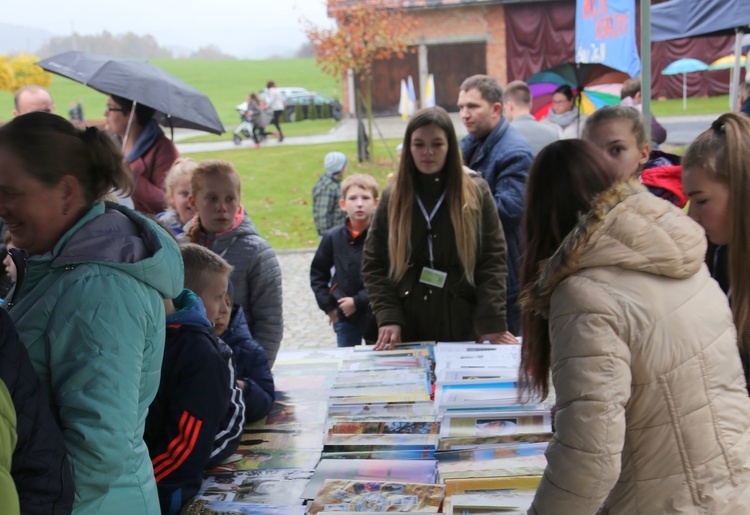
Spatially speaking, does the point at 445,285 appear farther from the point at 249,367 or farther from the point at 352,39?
the point at 352,39

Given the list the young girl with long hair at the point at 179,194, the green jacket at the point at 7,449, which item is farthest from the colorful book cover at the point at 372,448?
the young girl with long hair at the point at 179,194

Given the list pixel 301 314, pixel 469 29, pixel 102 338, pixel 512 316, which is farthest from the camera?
pixel 469 29

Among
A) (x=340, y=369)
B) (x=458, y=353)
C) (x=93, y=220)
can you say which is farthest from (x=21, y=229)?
(x=458, y=353)

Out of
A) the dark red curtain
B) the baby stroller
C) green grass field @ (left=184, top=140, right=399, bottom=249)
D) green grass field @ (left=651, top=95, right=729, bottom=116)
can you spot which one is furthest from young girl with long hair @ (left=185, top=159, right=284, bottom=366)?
the dark red curtain

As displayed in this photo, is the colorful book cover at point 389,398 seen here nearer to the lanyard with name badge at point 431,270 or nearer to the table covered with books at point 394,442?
the table covered with books at point 394,442

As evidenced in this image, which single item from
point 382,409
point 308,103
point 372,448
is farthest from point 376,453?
point 308,103

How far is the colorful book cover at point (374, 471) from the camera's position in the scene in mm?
2008

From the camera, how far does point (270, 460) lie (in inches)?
86.1

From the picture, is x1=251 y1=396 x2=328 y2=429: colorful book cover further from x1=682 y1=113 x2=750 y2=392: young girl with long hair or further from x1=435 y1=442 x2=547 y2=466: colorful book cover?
x1=682 y1=113 x2=750 y2=392: young girl with long hair

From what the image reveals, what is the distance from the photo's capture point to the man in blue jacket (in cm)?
384

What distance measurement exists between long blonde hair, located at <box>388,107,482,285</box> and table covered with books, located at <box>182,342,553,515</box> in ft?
1.32

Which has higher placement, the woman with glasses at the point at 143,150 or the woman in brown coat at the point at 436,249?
the woman with glasses at the point at 143,150

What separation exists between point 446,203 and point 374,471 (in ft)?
4.40

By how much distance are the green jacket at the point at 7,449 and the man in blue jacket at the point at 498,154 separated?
2806mm
